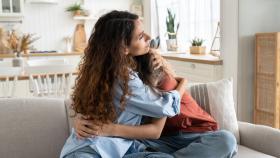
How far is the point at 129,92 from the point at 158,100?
0.12 meters

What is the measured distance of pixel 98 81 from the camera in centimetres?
129

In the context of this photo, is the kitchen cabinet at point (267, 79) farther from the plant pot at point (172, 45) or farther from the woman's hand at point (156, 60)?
the plant pot at point (172, 45)

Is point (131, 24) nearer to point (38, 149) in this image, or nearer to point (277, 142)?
point (38, 149)

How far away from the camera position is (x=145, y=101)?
130 cm

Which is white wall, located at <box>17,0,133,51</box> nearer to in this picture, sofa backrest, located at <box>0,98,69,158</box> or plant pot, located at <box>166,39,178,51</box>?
plant pot, located at <box>166,39,178,51</box>

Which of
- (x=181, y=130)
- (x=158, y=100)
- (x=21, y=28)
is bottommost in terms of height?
(x=181, y=130)

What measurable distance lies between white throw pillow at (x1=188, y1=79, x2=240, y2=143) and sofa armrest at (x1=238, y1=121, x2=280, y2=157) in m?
0.05

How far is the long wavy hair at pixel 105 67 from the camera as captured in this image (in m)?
1.28

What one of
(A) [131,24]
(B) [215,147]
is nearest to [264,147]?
(B) [215,147]

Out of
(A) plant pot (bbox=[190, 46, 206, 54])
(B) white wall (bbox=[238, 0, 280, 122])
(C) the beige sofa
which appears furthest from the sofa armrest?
(A) plant pot (bbox=[190, 46, 206, 54])

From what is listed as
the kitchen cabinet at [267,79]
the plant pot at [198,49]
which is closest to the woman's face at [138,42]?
the kitchen cabinet at [267,79]

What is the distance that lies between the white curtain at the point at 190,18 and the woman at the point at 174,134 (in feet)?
7.95

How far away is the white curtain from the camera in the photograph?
385 centimetres

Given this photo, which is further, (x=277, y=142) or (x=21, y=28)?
(x=21, y=28)
